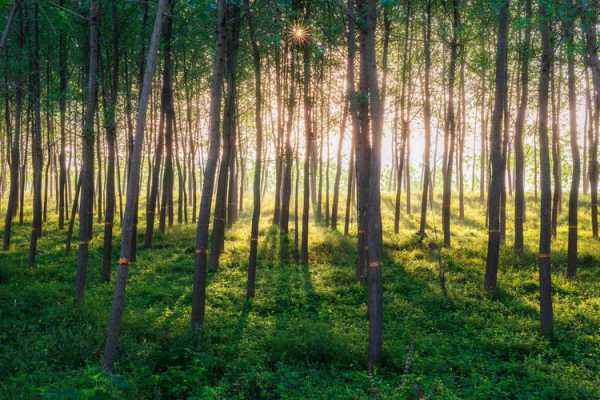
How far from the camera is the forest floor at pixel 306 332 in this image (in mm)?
7426

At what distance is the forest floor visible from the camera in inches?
292

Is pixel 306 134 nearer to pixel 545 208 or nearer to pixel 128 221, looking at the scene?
pixel 545 208

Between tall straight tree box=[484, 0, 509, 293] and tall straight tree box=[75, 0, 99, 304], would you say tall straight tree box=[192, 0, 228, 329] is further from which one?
tall straight tree box=[484, 0, 509, 293]

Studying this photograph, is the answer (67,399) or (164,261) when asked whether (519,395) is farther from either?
(164,261)

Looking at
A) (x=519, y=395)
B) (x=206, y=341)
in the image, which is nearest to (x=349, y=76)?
(x=206, y=341)

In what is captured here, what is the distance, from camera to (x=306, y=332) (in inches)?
398

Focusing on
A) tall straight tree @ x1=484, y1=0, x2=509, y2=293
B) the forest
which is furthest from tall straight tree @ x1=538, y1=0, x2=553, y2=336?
tall straight tree @ x1=484, y1=0, x2=509, y2=293

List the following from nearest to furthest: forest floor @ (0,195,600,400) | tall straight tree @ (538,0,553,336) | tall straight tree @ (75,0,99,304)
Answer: forest floor @ (0,195,600,400), tall straight tree @ (538,0,553,336), tall straight tree @ (75,0,99,304)

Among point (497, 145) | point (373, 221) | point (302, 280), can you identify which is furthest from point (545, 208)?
point (302, 280)

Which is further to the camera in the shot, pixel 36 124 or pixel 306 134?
pixel 306 134

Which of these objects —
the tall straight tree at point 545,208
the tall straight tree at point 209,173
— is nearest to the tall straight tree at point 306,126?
the tall straight tree at point 209,173

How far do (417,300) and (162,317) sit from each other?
708 centimetres

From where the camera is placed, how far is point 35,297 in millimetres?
12094

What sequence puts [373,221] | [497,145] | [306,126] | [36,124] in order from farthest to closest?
[306,126] → [36,124] → [497,145] → [373,221]
